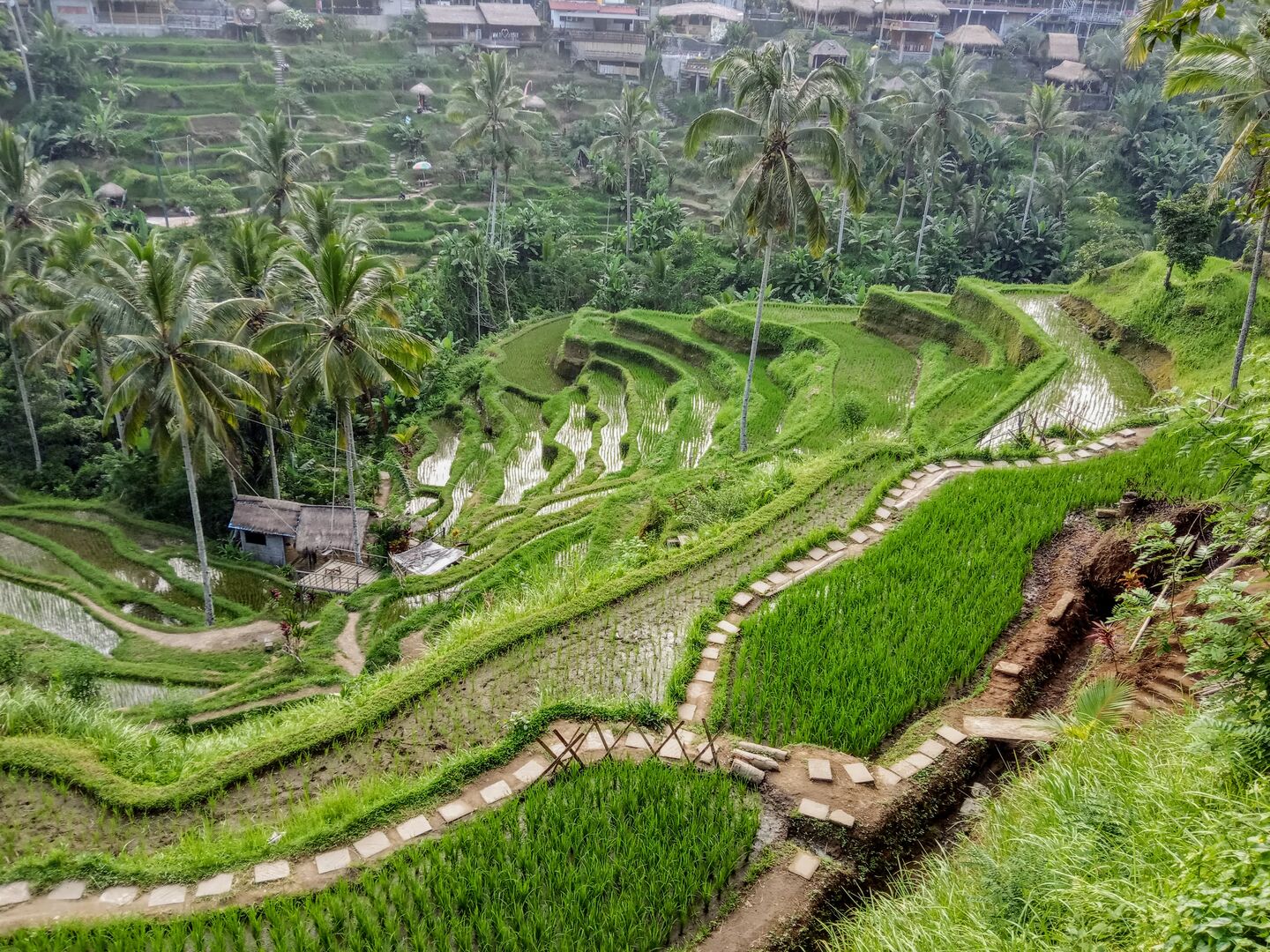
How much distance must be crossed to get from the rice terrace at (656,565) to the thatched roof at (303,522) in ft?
0.44

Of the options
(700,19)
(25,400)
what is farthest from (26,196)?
(700,19)

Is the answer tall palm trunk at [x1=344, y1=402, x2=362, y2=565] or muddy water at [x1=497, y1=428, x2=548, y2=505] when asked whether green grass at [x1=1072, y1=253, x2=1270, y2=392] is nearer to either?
muddy water at [x1=497, y1=428, x2=548, y2=505]

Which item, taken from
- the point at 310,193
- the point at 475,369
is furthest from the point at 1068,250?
the point at 310,193

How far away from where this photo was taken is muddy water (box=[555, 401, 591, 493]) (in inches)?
803

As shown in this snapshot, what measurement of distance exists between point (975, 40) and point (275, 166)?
48.8m

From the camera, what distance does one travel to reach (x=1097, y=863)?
4895mm

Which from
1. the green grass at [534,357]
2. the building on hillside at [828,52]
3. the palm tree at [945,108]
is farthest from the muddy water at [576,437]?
the building on hillside at [828,52]

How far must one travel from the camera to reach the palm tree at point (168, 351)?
45.1 ft

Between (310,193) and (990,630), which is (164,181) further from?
(990,630)

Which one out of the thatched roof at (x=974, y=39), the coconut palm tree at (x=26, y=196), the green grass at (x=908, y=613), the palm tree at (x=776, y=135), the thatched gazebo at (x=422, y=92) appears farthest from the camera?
the thatched roof at (x=974, y=39)

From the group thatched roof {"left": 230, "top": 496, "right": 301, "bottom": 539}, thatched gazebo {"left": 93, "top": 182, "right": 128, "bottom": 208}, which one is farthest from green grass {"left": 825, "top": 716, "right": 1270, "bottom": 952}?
thatched gazebo {"left": 93, "top": 182, "right": 128, "bottom": 208}

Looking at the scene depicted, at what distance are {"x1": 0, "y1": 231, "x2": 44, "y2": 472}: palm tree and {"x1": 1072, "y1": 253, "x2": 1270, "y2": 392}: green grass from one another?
26771 mm

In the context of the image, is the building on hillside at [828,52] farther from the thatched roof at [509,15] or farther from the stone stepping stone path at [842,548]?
the stone stepping stone path at [842,548]

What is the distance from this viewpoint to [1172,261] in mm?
18469
